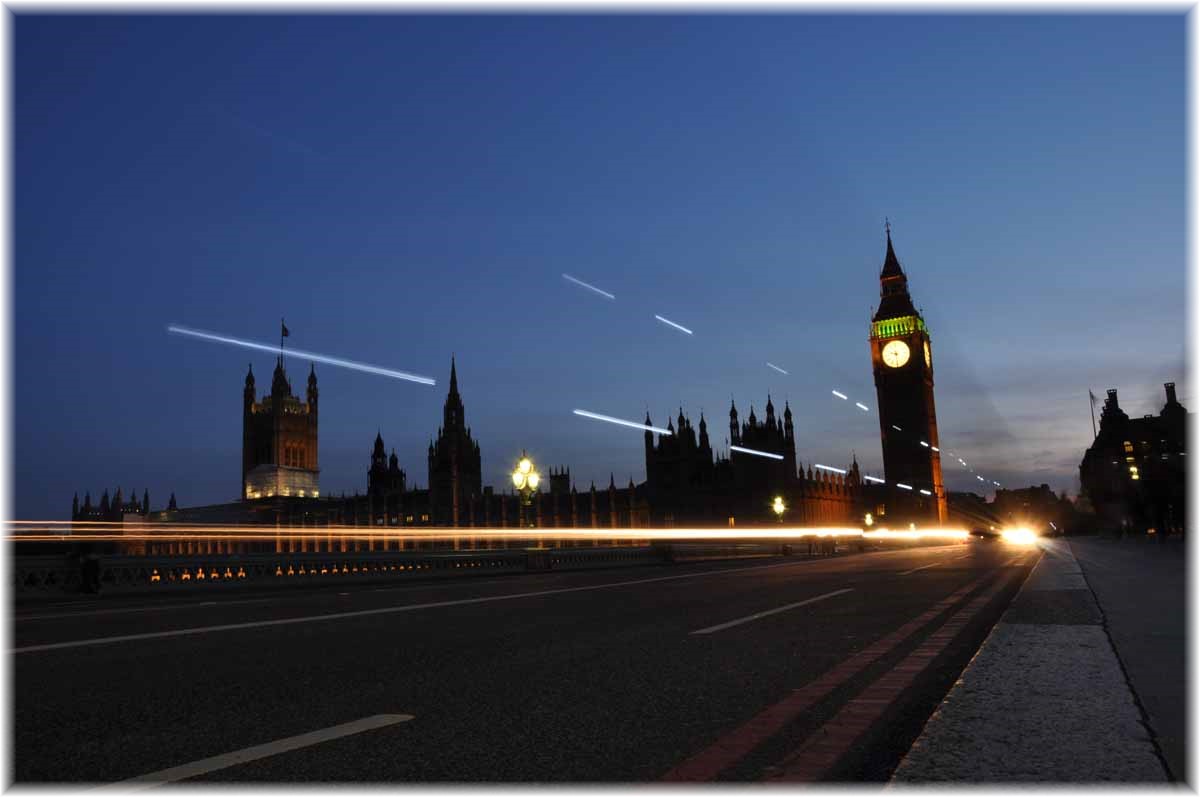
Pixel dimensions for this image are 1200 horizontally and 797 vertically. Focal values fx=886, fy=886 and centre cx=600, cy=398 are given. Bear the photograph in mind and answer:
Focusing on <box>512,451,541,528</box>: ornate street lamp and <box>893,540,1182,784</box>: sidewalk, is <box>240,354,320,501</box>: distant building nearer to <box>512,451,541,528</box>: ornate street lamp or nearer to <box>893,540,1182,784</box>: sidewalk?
<box>512,451,541,528</box>: ornate street lamp

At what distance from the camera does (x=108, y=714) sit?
4590 millimetres

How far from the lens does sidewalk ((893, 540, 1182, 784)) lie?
10.7ft

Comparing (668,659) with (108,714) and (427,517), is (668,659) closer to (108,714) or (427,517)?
(108,714)

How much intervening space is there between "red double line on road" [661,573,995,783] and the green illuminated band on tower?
158 m

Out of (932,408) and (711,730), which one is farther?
(932,408)

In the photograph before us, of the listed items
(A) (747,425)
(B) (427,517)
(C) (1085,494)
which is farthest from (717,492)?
(C) (1085,494)

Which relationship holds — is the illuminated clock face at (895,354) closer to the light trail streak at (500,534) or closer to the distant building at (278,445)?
the light trail streak at (500,534)

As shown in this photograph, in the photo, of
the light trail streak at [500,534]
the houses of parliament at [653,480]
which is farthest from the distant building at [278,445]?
the light trail streak at [500,534]

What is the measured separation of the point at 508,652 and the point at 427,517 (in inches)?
4050

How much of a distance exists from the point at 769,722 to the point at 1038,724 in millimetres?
1212

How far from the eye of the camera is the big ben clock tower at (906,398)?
14712 centimetres

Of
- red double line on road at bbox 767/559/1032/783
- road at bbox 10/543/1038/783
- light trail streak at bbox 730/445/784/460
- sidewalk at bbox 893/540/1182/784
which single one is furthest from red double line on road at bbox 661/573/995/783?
light trail streak at bbox 730/445/784/460

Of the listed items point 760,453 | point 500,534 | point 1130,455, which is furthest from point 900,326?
point 500,534

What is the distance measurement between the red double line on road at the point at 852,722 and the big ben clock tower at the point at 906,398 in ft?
485
